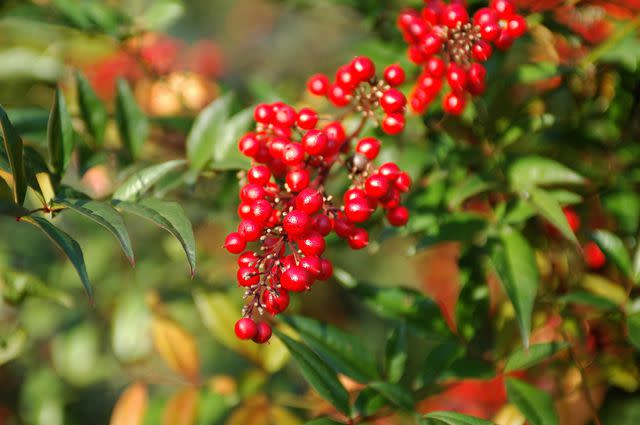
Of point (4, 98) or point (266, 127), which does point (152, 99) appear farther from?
point (266, 127)

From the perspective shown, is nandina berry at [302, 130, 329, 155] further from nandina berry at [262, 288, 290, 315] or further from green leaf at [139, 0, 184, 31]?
green leaf at [139, 0, 184, 31]

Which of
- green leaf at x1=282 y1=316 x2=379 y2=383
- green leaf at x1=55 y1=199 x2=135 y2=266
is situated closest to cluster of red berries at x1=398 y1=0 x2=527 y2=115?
green leaf at x1=282 y1=316 x2=379 y2=383

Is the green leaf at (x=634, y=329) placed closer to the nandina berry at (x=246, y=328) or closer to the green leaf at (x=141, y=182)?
the nandina berry at (x=246, y=328)

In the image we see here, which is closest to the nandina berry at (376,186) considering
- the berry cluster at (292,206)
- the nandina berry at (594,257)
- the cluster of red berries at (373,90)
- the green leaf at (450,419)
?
the berry cluster at (292,206)

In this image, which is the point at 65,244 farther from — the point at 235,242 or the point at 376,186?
the point at 376,186

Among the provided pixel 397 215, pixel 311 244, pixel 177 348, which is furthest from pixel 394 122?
pixel 177 348

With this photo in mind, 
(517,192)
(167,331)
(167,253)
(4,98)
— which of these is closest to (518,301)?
(517,192)
